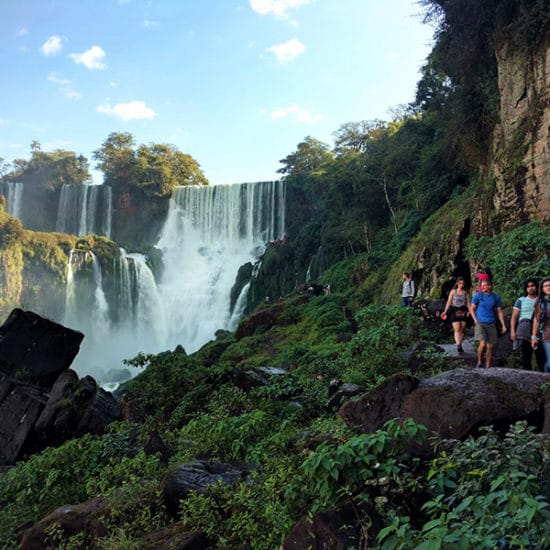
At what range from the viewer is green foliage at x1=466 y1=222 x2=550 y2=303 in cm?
780

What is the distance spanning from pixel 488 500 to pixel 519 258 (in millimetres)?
7433

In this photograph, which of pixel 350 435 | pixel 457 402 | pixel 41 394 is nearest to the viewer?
pixel 457 402

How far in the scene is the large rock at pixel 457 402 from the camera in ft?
11.0

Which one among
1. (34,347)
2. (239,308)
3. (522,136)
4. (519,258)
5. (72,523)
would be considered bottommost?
(239,308)

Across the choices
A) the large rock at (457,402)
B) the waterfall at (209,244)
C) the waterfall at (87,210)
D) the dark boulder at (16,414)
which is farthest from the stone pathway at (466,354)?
the waterfall at (87,210)

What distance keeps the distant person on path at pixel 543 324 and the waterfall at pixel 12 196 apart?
5216 centimetres

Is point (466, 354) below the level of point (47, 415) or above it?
above

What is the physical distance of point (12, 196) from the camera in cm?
4747

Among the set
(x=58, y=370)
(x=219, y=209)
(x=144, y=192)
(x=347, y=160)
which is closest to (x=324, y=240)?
(x=347, y=160)

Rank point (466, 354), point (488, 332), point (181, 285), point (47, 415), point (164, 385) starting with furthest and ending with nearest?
point (181, 285)
point (47, 415)
point (164, 385)
point (466, 354)
point (488, 332)

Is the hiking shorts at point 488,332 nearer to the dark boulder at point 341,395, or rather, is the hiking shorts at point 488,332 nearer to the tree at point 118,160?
the dark boulder at point 341,395

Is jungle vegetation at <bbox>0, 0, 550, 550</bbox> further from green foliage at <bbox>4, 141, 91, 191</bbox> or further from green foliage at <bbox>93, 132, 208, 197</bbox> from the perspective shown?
green foliage at <bbox>4, 141, 91, 191</bbox>

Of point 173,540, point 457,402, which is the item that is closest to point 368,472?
point 457,402

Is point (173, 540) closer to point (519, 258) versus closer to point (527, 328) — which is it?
point (527, 328)
